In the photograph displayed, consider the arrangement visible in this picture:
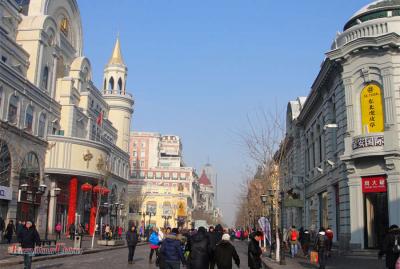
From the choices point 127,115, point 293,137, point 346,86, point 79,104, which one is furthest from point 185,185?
point 346,86

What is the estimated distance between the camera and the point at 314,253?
20.9m

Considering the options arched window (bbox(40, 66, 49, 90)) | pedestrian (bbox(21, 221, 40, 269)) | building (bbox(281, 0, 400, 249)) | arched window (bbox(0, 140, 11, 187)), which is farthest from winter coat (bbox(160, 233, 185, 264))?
arched window (bbox(40, 66, 49, 90))

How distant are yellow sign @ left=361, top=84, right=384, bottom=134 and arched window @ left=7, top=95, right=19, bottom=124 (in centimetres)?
2671

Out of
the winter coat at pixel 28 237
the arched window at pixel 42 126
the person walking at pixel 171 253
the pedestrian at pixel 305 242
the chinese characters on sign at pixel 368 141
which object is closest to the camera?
the person walking at pixel 171 253

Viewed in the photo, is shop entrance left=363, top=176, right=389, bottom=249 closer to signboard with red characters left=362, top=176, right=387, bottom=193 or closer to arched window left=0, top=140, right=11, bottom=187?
signboard with red characters left=362, top=176, right=387, bottom=193

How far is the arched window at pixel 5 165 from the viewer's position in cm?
3444

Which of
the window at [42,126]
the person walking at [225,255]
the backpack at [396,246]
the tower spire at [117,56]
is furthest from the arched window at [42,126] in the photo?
the backpack at [396,246]

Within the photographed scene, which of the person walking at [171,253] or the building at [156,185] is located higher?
the building at [156,185]

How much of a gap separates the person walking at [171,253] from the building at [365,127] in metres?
13.7

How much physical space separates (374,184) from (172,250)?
16.0 m

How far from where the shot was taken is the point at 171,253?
33.9ft

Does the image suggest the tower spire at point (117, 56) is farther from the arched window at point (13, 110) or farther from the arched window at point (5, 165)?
the arched window at point (5, 165)

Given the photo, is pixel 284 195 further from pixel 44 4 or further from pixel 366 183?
pixel 44 4

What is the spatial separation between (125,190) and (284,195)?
29.0 metres
